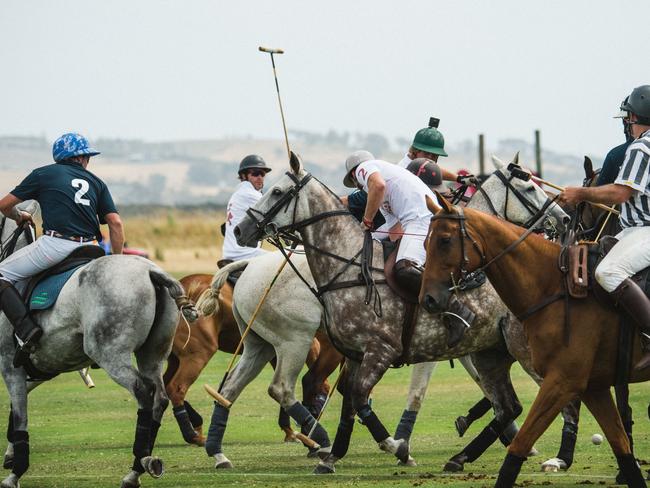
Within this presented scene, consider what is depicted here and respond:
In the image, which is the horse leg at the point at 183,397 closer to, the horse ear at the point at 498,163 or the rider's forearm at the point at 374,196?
the rider's forearm at the point at 374,196

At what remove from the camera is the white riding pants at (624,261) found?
363 inches

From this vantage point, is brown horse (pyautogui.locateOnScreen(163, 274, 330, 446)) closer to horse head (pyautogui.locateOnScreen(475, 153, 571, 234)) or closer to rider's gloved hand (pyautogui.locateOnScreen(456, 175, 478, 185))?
rider's gloved hand (pyautogui.locateOnScreen(456, 175, 478, 185))

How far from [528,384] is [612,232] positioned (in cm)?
819

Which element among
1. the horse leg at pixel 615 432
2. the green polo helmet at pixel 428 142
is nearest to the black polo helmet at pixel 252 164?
the green polo helmet at pixel 428 142

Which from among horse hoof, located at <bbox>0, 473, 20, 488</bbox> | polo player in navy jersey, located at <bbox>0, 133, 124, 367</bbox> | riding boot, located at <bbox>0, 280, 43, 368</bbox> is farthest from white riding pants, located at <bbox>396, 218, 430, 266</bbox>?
horse hoof, located at <bbox>0, 473, 20, 488</bbox>

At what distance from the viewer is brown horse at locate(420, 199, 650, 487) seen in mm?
9164

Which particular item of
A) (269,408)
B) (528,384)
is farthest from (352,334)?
(528,384)

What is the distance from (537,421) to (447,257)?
132 centimetres

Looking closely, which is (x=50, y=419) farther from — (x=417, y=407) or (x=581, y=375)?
(x=581, y=375)

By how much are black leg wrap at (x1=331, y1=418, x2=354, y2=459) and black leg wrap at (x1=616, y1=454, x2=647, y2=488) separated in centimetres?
303

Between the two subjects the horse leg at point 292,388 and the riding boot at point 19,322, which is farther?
the horse leg at point 292,388

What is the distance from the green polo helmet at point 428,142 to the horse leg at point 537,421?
4.80m

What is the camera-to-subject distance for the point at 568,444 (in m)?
11.9

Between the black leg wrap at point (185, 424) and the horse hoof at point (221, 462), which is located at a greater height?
the horse hoof at point (221, 462)
